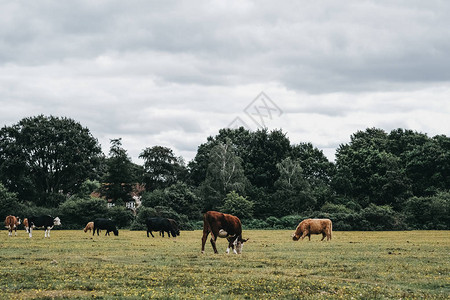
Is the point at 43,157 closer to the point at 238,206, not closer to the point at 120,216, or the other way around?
the point at 120,216

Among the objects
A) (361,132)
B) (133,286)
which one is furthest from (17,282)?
(361,132)

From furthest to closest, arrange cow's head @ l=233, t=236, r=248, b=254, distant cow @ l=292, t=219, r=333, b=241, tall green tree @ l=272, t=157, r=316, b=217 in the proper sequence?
tall green tree @ l=272, t=157, r=316, b=217 < distant cow @ l=292, t=219, r=333, b=241 < cow's head @ l=233, t=236, r=248, b=254

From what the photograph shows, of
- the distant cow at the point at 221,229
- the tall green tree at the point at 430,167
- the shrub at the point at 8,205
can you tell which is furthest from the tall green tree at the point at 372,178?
the distant cow at the point at 221,229

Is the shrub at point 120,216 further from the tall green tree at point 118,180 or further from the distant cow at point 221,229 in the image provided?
the distant cow at point 221,229

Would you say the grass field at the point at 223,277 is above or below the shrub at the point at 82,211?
below

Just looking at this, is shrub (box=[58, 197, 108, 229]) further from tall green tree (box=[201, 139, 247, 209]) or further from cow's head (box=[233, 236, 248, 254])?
cow's head (box=[233, 236, 248, 254])

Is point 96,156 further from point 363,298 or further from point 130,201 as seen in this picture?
point 363,298

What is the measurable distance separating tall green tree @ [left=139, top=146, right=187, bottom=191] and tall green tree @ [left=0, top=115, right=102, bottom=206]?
2041 cm

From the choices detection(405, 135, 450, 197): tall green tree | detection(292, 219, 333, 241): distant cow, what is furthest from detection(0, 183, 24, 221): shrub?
detection(405, 135, 450, 197): tall green tree

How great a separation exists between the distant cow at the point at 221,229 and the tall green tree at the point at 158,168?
83809mm

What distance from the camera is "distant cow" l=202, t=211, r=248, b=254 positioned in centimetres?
2780

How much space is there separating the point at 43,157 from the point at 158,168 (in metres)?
28.5

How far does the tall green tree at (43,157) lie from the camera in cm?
8638

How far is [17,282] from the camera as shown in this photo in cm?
1529
